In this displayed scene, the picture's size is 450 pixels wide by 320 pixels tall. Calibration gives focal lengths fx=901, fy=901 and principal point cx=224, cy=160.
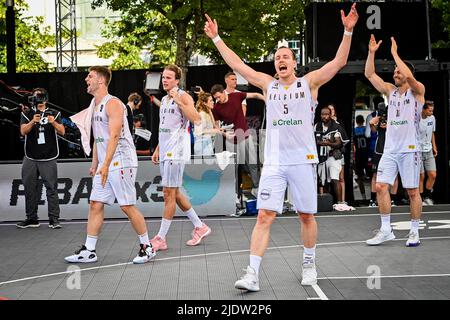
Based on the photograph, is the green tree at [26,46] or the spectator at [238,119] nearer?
the spectator at [238,119]

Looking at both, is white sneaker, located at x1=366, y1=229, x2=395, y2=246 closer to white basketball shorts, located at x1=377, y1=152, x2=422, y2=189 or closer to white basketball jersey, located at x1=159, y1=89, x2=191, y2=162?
white basketball shorts, located at x1=377, y1=152, x2=422, y2=189

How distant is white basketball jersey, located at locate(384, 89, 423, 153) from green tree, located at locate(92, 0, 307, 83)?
18652mm

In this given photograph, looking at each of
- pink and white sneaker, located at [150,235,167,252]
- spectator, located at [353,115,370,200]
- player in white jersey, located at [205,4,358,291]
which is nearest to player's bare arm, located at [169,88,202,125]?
pink and white sneaker, located at [150,235,167,252]

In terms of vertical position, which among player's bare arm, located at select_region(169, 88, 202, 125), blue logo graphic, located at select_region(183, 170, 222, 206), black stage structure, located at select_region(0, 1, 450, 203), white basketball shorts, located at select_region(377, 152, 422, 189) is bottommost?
blue logo graphic, located at select_region(183, 170, 222, 206)

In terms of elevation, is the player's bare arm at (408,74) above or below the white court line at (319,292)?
above

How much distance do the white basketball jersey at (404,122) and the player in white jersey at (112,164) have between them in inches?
141

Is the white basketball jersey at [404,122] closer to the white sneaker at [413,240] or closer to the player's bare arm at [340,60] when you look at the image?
the white sneaker at [413,240]

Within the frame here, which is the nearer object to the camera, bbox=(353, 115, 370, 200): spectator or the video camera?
the video camera

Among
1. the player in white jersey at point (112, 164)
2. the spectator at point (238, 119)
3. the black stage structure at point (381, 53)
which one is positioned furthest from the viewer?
the black stage structure at point (381, 53)

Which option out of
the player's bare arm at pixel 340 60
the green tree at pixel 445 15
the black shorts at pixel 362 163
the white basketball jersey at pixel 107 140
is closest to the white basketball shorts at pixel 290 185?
the player's bare arm at pixel 340 60

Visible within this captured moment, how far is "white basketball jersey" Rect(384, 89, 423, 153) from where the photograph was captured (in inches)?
465

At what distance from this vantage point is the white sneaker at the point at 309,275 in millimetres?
8828
